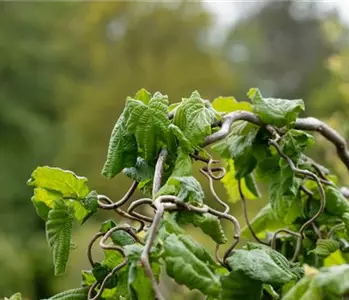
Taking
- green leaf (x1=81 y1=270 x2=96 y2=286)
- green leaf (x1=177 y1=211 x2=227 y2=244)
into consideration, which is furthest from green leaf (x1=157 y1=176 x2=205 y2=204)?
green leaf (x1=81 y1=270 x2=96 y2=286)

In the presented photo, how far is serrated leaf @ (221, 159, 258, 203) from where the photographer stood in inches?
27.2

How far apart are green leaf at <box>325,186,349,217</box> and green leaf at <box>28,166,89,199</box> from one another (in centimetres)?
27

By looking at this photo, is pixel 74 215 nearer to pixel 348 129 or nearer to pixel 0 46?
pixel 348 129

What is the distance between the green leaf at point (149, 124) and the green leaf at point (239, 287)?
4.2 inches

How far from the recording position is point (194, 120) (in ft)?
1.59

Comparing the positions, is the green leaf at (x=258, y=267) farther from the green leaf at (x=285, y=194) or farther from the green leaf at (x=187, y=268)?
the green leaf at (x=285, y=194)

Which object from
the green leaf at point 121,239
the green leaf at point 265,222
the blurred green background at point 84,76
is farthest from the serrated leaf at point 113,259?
the blurred green background at point 84,76

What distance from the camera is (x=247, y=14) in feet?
32.0

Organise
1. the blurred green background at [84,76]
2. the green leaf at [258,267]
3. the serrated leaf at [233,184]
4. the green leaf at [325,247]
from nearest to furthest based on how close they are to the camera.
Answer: the green leaf at [258,267], the green leaf at [325,247], the serrated leaf at [233,184], the blurred green background at [84,76]

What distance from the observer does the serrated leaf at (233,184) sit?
2.27ft

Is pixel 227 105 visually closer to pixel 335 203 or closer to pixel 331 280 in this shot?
pixel 335 203

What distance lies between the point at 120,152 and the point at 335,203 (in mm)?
246

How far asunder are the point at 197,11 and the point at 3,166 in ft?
8.11

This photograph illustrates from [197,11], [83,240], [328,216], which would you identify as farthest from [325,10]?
[328,216]
